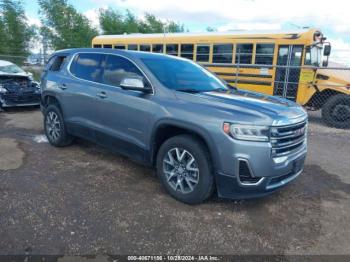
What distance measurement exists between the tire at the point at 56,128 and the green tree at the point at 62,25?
20.5m

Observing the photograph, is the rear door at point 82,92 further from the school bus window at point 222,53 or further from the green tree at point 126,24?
the green tree at point 126,24

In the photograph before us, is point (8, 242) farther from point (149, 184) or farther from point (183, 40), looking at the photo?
point (183, 40)

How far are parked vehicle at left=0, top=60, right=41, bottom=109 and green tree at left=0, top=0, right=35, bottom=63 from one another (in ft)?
37.5

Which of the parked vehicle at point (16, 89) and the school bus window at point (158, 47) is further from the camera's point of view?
the school bus window at point (158, 47)

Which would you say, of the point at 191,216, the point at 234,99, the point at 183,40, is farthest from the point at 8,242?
the point at 183,40

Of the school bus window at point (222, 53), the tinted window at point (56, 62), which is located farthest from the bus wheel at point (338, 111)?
the tinted window at point (56, 62)

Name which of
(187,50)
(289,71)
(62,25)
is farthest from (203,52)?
(62,25)

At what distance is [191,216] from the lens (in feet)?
11.7

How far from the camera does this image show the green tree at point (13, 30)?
20.3m

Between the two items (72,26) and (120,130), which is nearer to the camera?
(120,130)

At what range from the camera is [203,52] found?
451 inches

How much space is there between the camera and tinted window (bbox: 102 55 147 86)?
437 centimetres

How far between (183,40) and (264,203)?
29.5 ft

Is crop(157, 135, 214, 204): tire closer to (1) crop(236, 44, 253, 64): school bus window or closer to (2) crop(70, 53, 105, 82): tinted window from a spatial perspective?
(2) crop(70, 53, 105, 82): tinted window
